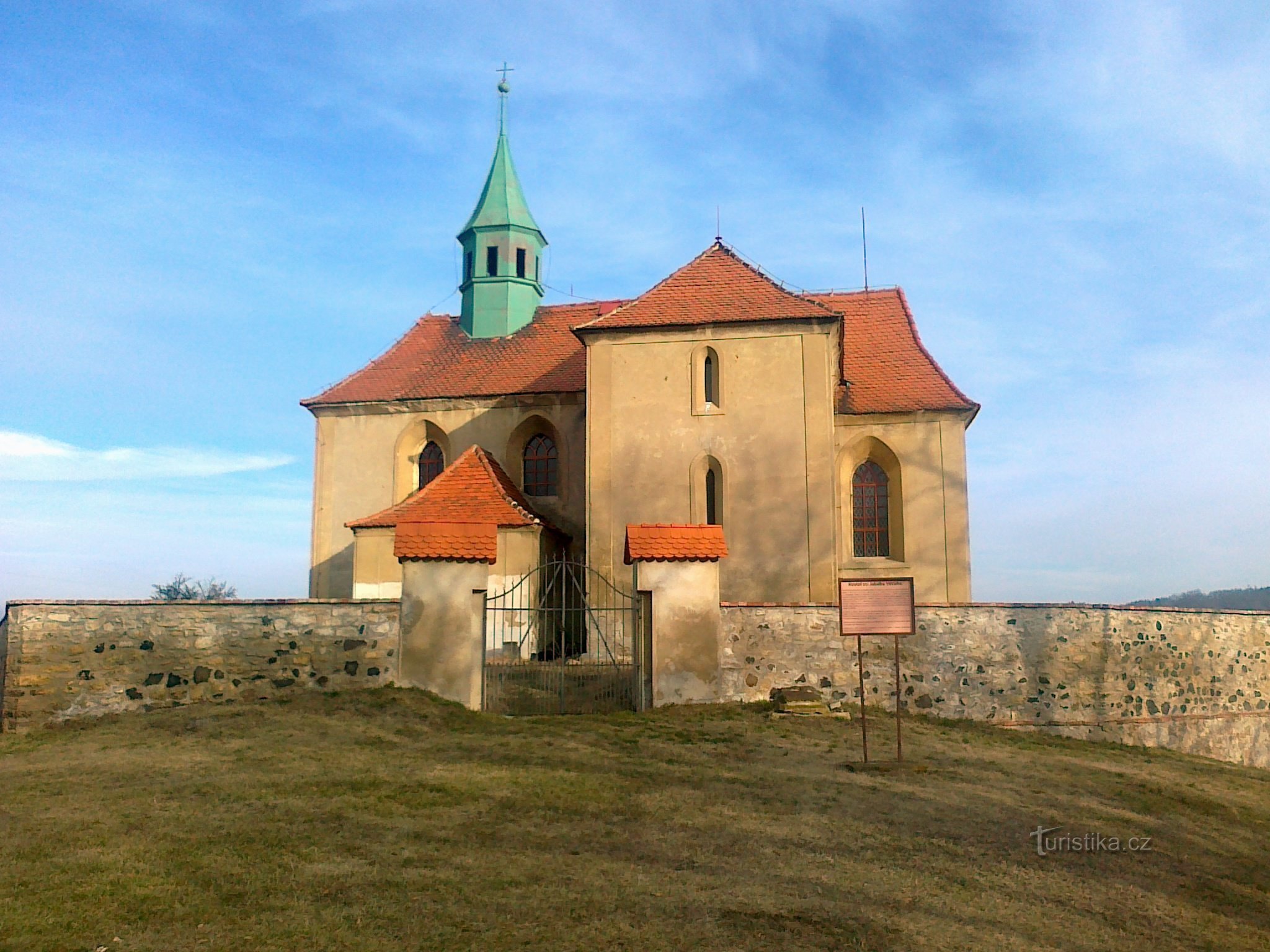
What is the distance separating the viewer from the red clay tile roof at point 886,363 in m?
22.2

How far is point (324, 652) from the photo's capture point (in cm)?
1245

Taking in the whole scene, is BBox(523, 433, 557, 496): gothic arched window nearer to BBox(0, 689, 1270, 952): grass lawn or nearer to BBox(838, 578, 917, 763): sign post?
BBox(0, 689, 1270, 952): grass lawn

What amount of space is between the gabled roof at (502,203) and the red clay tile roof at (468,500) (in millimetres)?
8725

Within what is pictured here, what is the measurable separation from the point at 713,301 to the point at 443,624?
10.5m

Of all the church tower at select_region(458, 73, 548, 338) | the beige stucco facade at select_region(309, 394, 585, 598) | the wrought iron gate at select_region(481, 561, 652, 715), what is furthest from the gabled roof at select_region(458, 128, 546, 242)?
the wrought iron gate at select_region(481, 561, 652, 715)

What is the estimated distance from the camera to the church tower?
26.6 meters

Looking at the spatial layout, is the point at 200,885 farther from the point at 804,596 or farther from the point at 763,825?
the point at 804,596

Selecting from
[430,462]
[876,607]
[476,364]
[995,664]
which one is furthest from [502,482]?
[876,607]

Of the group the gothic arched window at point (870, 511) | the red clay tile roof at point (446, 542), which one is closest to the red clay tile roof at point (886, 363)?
the gothic arched window at point (870, 511)

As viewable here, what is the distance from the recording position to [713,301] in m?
20.2

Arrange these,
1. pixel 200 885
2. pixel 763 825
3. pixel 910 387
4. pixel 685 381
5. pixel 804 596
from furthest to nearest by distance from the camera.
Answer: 1. pixel 910 387
2. pixel 685 381
3. pixel 804 596
4. pixel 763 825
5. pixel 200 885

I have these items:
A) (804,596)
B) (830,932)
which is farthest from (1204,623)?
(830,932)

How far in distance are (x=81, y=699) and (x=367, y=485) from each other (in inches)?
512

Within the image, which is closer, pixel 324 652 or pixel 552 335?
pixel 324 652
